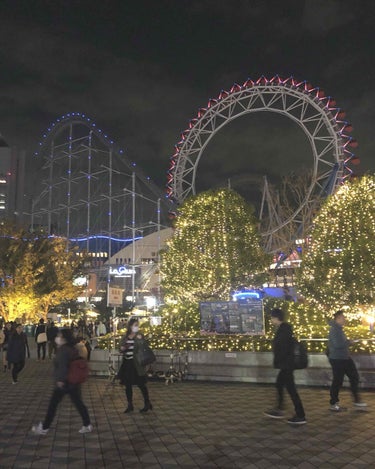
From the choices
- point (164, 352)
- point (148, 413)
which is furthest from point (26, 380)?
point (148, 413)

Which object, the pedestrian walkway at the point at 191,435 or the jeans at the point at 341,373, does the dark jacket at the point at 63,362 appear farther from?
the jeans at the point at 341,373

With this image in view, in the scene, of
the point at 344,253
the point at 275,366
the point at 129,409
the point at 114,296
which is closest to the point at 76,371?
the point at 129,409

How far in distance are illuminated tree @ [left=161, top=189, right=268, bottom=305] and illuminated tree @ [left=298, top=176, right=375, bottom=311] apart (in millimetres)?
3832

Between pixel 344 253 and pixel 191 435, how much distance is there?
965cm

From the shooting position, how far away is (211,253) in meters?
19.3

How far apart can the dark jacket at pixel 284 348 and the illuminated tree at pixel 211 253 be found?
1230 centimetres

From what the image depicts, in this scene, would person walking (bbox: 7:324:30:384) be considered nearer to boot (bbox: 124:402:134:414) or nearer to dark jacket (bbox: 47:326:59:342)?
boot (bbox: 124:402:134:414)

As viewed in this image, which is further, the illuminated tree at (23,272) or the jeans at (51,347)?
the illuminated tree at (23,272)

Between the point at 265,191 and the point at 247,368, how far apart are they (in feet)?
101

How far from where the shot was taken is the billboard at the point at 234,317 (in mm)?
11977

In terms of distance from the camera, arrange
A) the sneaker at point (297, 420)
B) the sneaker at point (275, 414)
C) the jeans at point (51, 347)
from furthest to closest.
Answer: the jeans at point (51, 347) → the sneaker at point (275, 414) → the sneaker at point (297, 420)

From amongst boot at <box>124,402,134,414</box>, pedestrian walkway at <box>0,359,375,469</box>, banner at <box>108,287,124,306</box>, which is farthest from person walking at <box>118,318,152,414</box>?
banner at <box>108,287,124,306</box>

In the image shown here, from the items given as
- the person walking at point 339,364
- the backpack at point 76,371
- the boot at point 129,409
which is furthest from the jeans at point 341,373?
the backpack at point 76,371

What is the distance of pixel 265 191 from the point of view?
40.0m
